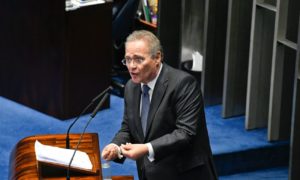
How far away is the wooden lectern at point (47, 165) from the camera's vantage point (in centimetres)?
352

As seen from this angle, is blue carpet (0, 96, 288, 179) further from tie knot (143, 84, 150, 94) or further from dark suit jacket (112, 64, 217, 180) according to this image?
tie knot (143, 84, 150, 94)

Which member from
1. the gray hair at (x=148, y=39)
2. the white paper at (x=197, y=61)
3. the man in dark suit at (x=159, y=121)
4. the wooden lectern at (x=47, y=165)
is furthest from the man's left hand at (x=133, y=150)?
the white paper at (x=197, y=61)

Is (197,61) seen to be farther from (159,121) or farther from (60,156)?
(60,156)

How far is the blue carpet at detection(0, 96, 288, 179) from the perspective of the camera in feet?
18.4

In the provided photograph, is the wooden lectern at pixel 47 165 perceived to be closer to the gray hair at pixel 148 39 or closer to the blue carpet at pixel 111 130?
the gray hair at pixel 148 39

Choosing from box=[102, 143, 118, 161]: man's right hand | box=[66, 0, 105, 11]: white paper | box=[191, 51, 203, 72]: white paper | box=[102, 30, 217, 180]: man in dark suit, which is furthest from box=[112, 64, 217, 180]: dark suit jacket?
box=[191, 51, 203, 72]: white paper

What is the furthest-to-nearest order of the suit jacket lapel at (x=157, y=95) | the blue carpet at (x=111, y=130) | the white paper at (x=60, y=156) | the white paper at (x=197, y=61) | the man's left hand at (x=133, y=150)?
the white paper at (x=197, y=61), the blue carpet at (x=111, y=130), the suit jacket lapel at (x=157, y=95), the white paper at (x=60, y=156), the man's left hand at (x=133, y=150)

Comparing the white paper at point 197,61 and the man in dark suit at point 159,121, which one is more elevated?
the man in dark suit at point 159,121

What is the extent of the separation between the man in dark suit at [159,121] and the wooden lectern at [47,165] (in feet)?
0.49

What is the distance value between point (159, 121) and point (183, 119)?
5.0 inches

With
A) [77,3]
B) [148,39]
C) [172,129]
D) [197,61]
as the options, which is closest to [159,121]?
[172,129]

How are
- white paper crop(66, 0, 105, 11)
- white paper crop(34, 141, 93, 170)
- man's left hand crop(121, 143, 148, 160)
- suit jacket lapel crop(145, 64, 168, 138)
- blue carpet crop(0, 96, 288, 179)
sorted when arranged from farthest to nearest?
white paper crop(66, 0, 105, 11) < blue carpet crop(0, 96, 288, 179) < suit jacket lapel crop(145, 64, 168, 138) < white paper crop(34, 141, 93, 170) < man's left hand crop(121, 143, 148, 160)

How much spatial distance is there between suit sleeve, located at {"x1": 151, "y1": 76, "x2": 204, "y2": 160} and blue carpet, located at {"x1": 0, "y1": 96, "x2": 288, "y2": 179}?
6.31ft

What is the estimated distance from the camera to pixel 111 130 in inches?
243
